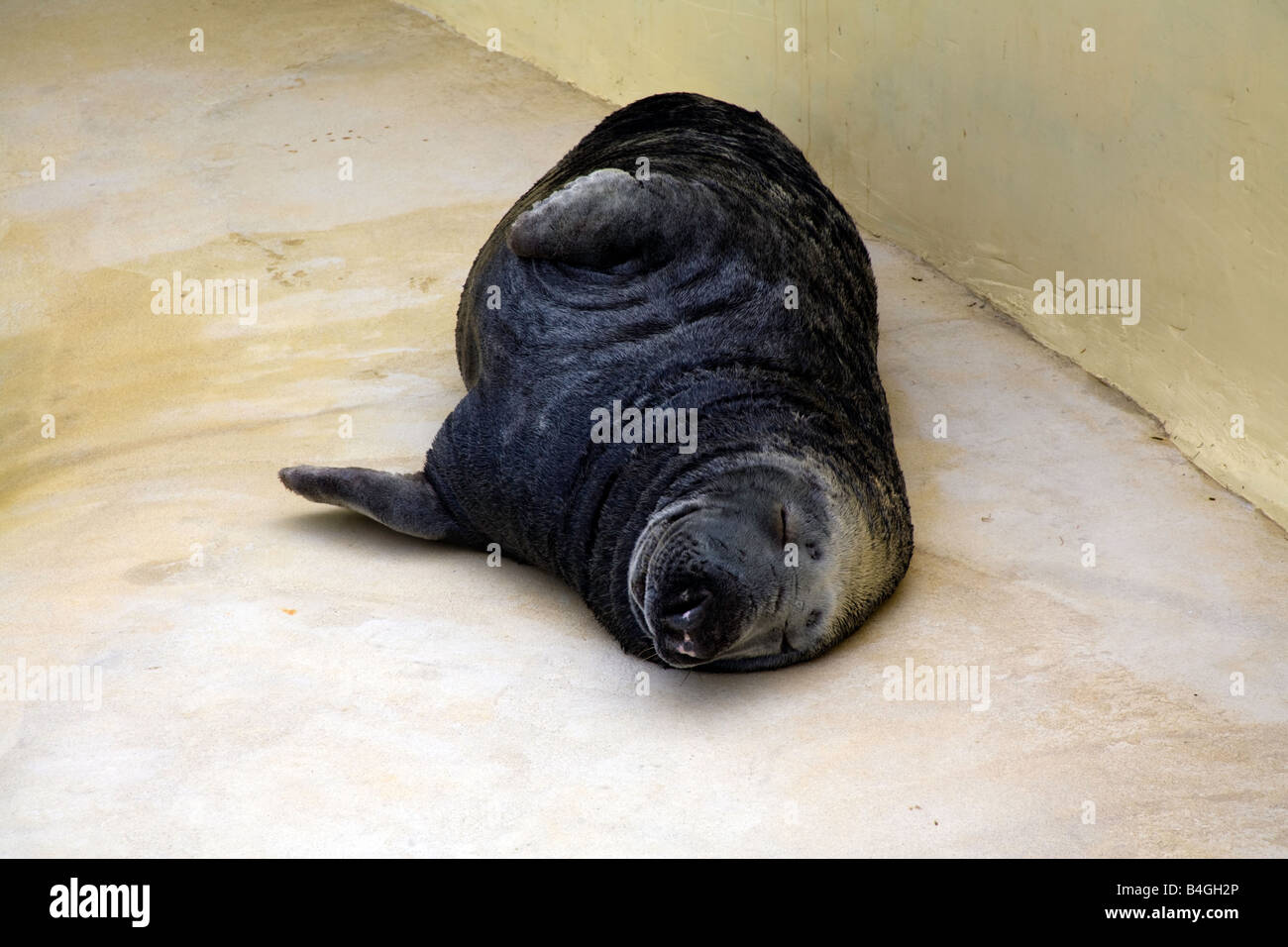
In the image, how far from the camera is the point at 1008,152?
5.51 meters

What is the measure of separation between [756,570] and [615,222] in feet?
4.31

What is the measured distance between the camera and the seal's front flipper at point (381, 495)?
452 centimetres

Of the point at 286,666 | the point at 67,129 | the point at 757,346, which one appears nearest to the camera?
the point at 286,666

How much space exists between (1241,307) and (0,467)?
4128 mm

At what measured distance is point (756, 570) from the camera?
11.8ft

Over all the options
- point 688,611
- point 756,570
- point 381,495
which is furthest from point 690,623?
point 381,495

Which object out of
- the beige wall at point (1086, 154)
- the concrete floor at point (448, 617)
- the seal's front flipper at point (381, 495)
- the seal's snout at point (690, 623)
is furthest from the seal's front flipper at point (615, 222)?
the beige wall at point (1086, 154)

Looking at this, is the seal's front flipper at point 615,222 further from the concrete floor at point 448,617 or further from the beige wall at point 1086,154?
the beige wall at point 1086,154

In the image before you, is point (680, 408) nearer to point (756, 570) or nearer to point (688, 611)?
point (756, 570)

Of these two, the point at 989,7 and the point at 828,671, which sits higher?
the point at 989,7

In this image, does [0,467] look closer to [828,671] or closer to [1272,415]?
[828,671]

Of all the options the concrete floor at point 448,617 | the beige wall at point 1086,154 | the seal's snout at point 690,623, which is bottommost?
the concrete floor at point 448,617

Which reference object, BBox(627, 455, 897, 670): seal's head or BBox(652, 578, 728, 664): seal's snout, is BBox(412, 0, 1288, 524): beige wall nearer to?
BBox(627, 455, 897, 670): seal's head

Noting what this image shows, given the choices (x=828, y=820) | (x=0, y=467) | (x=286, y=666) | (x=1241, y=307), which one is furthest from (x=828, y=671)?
(x=0, y=467)
